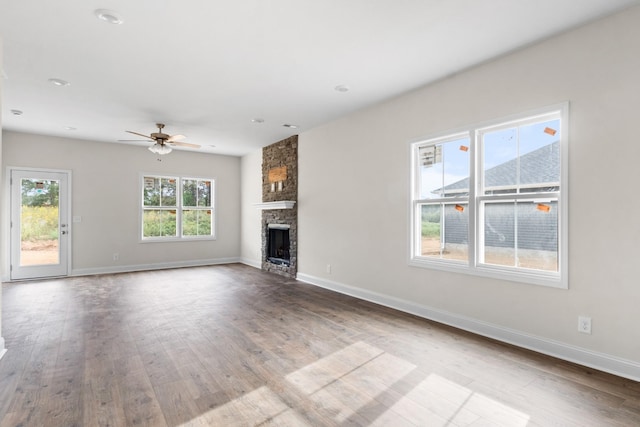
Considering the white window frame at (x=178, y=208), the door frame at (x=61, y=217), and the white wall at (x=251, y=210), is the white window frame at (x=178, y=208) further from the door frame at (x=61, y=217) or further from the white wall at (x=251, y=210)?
the door frame at (x=61, y=217)

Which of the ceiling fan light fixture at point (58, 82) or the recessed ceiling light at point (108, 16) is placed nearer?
the recessed ceiling light at point (108, 16)

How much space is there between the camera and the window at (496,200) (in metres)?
3.02

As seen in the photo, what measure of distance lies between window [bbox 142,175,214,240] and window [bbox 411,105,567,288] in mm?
5900

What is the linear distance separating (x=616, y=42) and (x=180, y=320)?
4.96m

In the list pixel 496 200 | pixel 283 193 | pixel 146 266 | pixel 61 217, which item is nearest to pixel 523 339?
pixel 496 200

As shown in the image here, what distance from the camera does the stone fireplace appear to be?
21.4 feet

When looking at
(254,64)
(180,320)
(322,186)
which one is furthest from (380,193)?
(180,320)

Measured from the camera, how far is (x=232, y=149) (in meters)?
7.92

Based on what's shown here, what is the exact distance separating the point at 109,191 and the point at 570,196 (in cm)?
796

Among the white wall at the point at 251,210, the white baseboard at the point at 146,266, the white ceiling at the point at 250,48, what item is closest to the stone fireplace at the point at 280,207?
the white wall at the point at 251,210

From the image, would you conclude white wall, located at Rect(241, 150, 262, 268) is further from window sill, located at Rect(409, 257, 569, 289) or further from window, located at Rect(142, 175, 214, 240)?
window sill, located at Rect(409, 257, 569, 289)

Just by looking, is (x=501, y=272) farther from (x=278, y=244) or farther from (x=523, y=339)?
(x=278, y=244)

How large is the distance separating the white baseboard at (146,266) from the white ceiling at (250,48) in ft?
10.9

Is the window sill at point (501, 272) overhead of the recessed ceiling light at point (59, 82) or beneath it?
beneath
